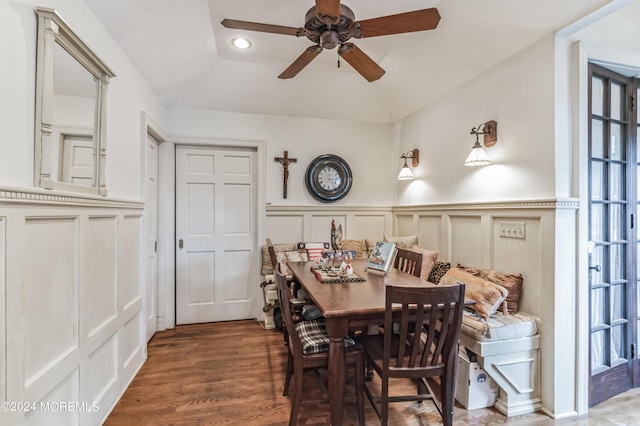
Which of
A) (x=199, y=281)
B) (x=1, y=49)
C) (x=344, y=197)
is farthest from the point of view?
(x=344, y=197)

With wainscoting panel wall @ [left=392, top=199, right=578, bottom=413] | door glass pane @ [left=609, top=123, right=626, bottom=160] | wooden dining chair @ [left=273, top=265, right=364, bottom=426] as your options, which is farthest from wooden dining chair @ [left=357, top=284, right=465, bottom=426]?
door glass pane @ [left=609, top=123, right=626, bottom=160]

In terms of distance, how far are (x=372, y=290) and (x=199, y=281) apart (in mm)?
2489

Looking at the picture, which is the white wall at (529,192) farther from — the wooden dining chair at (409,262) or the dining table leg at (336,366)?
the dining table leg at (336,366)

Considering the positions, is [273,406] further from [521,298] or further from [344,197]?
[344,197]

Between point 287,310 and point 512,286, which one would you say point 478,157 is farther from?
point 287,310

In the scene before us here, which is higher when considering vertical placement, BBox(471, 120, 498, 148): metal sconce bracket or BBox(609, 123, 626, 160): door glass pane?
BBox(471, 120, 498, 148): metal sconce bracket

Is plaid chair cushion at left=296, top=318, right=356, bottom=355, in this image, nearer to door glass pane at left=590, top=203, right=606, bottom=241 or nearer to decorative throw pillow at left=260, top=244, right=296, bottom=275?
decorative throw pillow at left=260, top=244, right=296, bottom=275

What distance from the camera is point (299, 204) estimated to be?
385 centimetres

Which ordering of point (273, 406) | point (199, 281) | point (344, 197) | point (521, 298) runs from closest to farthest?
point (273, 406) → point (521, 298) → point (199, 281) → point (344, 197)

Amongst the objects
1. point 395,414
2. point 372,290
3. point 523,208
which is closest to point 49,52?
point 372,290

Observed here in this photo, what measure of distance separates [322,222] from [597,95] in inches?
111

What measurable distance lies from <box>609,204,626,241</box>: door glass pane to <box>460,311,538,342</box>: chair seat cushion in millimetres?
920

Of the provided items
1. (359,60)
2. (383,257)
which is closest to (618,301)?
(383,257)

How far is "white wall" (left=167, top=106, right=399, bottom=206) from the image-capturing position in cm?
361
